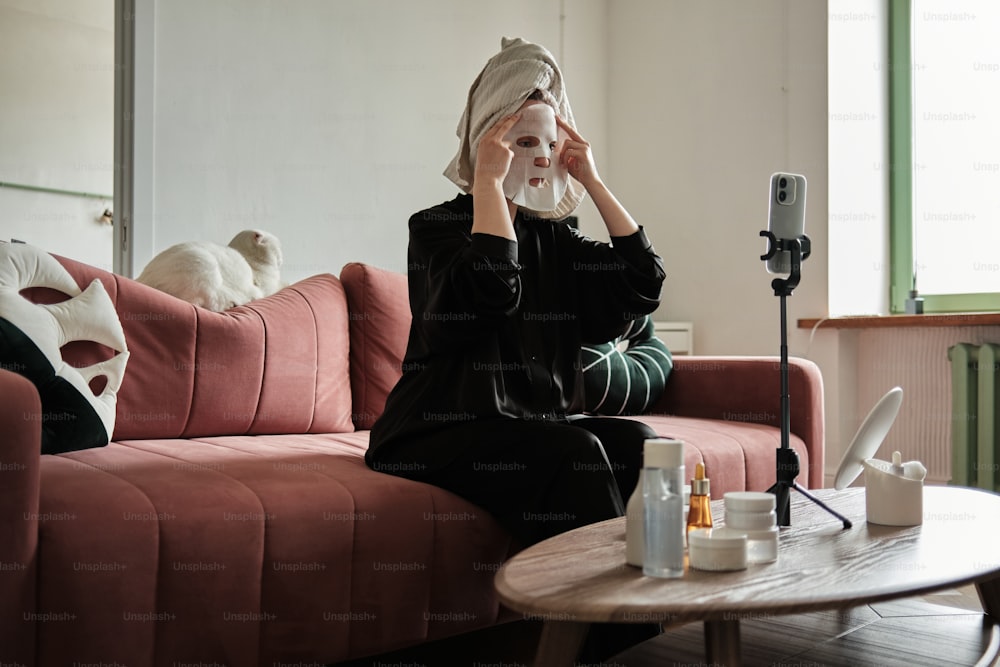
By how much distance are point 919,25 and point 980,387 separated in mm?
1429

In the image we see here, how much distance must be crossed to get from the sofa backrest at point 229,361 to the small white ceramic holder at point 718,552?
51.9 inches

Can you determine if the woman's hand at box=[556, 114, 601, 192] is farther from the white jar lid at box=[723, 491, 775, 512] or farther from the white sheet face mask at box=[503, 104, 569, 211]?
the white jar lid at box=[723, 491, 775, 512]

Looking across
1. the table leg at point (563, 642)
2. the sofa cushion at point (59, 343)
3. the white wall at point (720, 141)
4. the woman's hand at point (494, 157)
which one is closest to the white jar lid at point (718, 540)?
the table leg at point (563, 642)

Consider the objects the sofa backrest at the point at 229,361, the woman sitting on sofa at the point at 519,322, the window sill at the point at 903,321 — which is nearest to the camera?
the woman sitting on sofa at the point at 519,322

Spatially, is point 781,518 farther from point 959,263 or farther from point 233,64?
point 959,263

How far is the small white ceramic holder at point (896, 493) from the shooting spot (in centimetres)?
137

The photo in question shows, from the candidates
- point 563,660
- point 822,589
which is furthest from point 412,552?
point 822,589

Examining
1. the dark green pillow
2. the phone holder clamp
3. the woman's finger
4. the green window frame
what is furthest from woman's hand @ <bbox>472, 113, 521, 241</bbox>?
the green window frame

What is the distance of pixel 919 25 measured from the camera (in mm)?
3463

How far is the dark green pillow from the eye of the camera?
8.01ft

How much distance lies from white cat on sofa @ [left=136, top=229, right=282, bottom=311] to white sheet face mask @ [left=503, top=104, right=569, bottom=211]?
2.75ft

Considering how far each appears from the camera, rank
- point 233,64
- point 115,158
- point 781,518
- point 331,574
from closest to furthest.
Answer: point 781,518
point 331,574
point 115,158
point 233,64

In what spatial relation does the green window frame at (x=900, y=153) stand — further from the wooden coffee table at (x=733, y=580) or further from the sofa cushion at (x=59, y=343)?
the sofa cushion at (x=59, y=343)

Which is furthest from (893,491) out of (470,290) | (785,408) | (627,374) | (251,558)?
(627,374)
